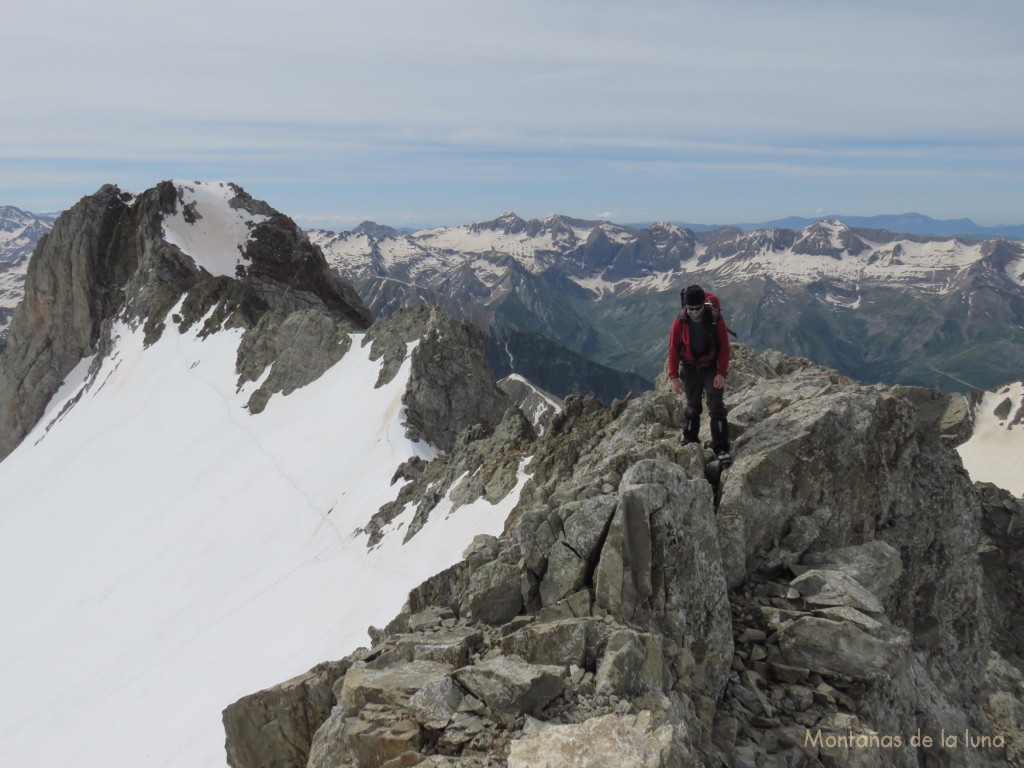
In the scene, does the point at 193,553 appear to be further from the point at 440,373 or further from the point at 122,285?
the point at 122,285

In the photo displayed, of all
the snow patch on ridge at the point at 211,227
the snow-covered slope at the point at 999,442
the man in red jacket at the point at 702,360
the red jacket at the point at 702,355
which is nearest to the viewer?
the man in red jacket at the point at 702,360

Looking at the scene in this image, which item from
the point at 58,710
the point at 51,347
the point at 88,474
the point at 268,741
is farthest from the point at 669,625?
the point at 51,347

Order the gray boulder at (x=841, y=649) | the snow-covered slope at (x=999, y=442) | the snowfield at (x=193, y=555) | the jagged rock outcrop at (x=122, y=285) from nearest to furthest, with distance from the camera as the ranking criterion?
the gray boulder at (x=841, y=649), the snowfield at (x=193, y=555), the jagged rock outcrop at (x=122, y=285), the snow-covered slope at (x=999, y=442)

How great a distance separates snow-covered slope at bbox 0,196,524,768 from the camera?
87.6ft

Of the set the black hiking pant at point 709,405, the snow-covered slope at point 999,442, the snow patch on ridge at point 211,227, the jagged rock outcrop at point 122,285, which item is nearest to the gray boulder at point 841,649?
the black hiking pant at point 709,405

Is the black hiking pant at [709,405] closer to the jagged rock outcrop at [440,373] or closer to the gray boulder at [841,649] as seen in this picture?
the gray boulder at [841,649]

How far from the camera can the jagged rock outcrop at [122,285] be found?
81.8 m

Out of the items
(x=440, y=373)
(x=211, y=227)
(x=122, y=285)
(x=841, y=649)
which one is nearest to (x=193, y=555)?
(x=440, y=373)

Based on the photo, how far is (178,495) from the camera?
49.3m

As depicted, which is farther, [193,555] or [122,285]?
[122,285]

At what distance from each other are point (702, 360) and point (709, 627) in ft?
21.4

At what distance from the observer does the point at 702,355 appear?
17609mm

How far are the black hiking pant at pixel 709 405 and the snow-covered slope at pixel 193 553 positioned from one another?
10.1m

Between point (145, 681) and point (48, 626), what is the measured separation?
584 inches
